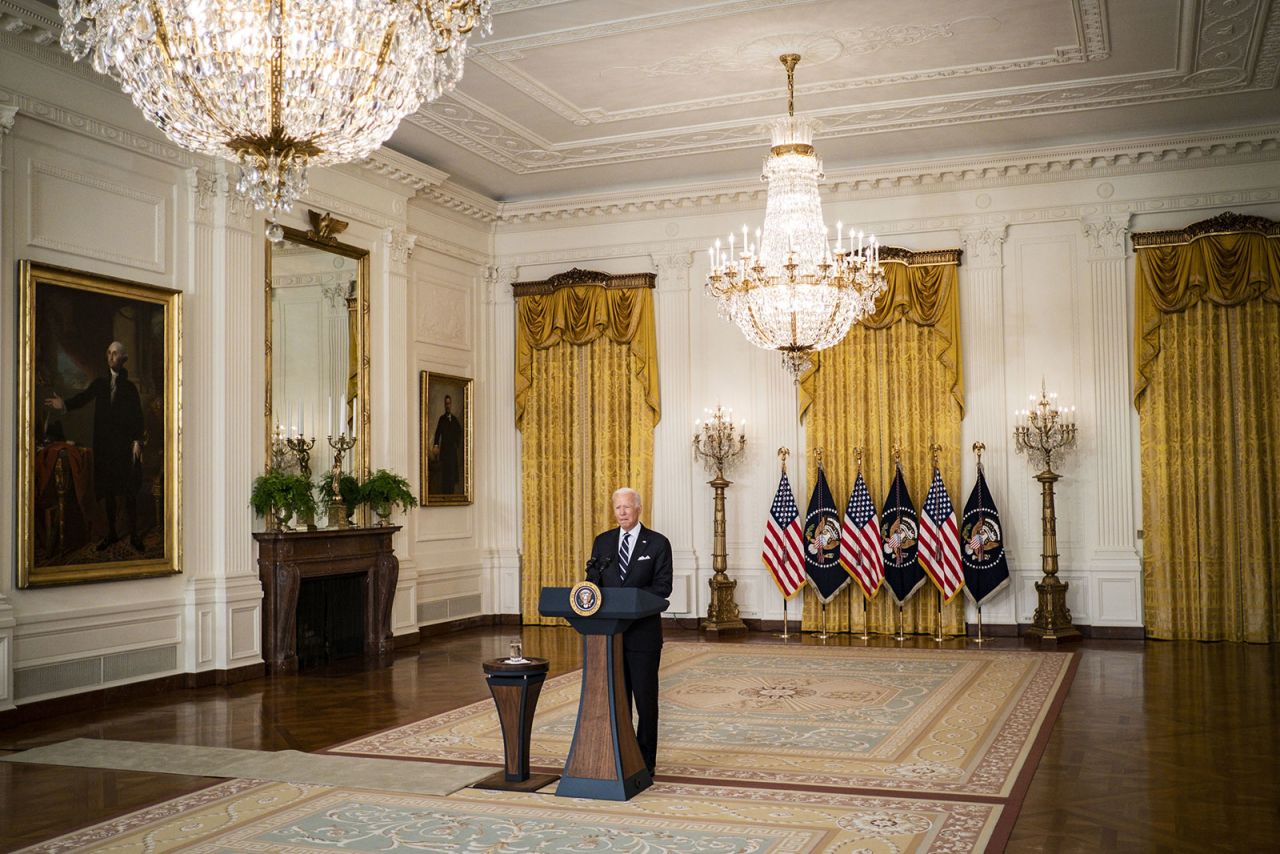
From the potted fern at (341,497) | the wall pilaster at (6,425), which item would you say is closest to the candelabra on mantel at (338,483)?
the potted fern at (341,497)

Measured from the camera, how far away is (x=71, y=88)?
8672 mm

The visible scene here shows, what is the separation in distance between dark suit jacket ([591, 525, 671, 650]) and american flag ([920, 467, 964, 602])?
20.8 ft

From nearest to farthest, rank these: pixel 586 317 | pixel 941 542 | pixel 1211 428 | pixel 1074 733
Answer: pixel 1074 733, pixel 1211 428, pixel 941 542, pixel 586 317

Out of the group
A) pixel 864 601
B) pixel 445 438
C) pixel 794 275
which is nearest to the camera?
pixel 794 275

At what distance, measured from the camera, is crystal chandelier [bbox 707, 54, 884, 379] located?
9.08 metres

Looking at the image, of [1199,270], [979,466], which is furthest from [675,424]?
[1199,270]

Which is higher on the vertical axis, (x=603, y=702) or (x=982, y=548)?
(x=982, y=548)

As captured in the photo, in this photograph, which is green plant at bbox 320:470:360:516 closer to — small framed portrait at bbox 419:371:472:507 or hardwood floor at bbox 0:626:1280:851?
hardwood floor at bbox 0:626:1280:851

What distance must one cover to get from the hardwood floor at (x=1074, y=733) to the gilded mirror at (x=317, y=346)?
83.1 inches

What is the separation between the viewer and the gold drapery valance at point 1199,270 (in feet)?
37.6

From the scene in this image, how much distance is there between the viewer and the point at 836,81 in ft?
34.3

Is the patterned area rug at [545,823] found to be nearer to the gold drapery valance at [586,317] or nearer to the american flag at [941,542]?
the american flag at [941,542]

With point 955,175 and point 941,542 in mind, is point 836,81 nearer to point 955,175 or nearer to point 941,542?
point 955,175

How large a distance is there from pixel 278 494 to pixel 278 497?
1.0 inches
